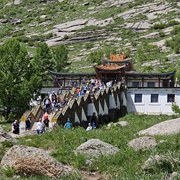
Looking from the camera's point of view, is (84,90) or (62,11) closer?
(84,90)

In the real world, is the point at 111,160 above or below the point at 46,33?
above

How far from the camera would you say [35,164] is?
13.9 meters

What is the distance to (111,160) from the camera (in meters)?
15.9

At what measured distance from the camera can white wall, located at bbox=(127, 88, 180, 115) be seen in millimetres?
59500

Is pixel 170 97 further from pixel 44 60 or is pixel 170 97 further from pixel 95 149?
pixel 95 149

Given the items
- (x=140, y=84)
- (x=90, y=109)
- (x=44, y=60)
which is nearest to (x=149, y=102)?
Answer: (x=140, y=84)

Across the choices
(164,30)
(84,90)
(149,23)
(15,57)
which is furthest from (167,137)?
(149,23)

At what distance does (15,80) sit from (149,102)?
1949 cm

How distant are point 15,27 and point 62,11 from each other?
58.7 feet

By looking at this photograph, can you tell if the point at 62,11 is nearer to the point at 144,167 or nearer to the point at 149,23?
the point at 149,23

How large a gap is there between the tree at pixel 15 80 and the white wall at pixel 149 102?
15485mm

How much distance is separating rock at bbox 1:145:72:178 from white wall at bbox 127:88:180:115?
4663 centimetres

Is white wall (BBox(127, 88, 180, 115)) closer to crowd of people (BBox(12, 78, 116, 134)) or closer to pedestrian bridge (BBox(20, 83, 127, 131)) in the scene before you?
pedestrian bridge (BBox(20, 83, 127, 131))

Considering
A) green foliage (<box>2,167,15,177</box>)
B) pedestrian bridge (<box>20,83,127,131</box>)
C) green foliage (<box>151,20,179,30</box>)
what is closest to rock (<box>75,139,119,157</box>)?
green foliage (<box>2,167,15,177</box>)
